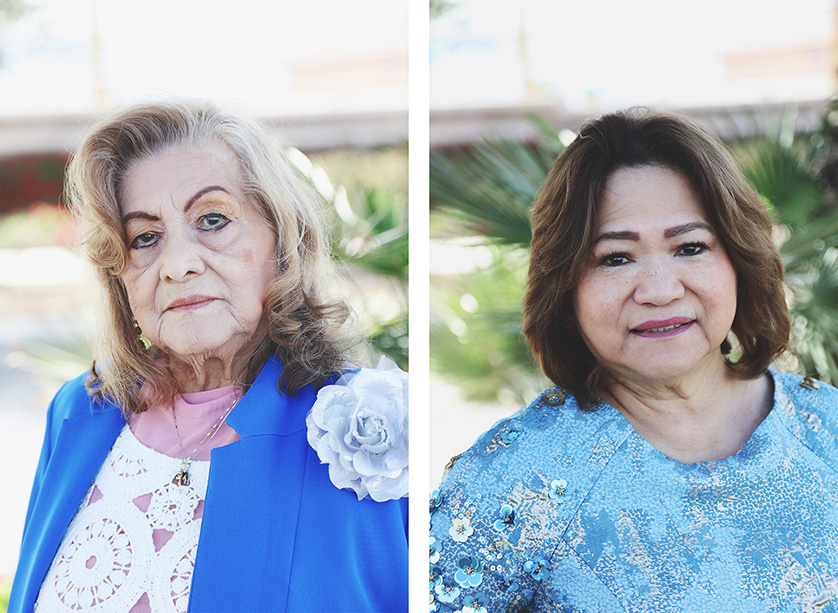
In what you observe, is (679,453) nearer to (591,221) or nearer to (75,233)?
(591,221)

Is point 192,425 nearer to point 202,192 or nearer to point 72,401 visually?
point 72,401

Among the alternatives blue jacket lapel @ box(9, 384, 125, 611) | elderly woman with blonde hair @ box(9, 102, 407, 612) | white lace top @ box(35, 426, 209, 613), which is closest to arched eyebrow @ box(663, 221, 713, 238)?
elderly woman with blonde hair @ box(9, 102, 407, 612)

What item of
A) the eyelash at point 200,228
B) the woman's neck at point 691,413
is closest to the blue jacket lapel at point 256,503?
the eyelash at point 200,228

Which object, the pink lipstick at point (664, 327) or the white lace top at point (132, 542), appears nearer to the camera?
the white lace top at point (132, 542)

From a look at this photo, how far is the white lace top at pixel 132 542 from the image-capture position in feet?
4.17

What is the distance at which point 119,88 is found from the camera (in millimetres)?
1599

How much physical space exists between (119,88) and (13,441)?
1.08m

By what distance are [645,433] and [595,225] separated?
40 cm

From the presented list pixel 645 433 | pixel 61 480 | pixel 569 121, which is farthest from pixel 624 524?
pixel 569 121

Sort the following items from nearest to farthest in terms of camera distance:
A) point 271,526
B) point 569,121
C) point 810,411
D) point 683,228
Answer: point 271,526, point 683,228, point 810,411, point 569,121

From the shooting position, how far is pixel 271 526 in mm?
1285

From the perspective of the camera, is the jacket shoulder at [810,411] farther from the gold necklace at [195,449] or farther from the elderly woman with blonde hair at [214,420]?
the gold necklace at [195,449]

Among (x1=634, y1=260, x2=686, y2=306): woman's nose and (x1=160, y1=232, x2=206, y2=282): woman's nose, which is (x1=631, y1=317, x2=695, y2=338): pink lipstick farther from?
(x1=160, y1=232, x2=206, y2=282): woman's nose

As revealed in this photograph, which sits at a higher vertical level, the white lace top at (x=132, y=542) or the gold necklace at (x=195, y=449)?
the gold necklace at (x=195, y=449)
